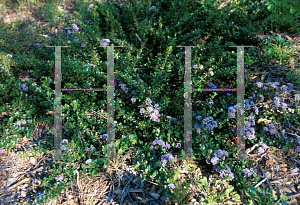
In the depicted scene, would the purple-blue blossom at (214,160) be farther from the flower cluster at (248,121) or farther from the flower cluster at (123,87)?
the flower cluster at (123,87)

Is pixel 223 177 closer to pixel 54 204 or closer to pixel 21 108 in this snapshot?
pixel 54 204

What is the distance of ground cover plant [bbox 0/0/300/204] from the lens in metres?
2.13

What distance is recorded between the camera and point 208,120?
2.26 m

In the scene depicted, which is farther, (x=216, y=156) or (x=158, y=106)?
(x=158, y=106)

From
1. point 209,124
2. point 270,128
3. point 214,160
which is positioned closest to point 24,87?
point 209,124

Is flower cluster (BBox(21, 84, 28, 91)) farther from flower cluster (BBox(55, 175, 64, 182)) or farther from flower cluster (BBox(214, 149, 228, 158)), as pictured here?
flower cluster (BBox(214, 149, 228, 158))

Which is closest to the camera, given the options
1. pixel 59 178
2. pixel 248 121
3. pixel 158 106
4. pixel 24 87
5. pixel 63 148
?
pixel 59 178

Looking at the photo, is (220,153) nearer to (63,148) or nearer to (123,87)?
(123,87)

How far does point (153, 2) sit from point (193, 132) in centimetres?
264

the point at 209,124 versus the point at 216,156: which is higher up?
the point at 209,124

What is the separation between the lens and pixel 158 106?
251 centimetres

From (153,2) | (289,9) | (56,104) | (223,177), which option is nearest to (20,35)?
(56,104)

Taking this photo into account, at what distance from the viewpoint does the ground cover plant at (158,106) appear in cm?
213

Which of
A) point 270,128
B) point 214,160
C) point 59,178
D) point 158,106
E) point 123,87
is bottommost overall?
point 59,178
